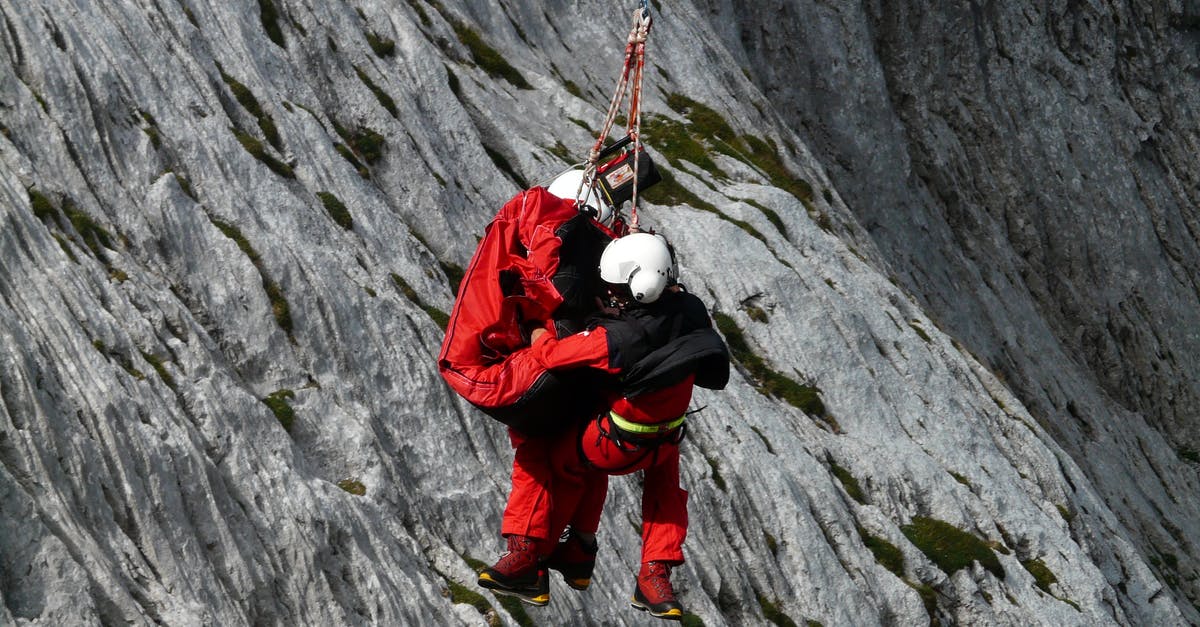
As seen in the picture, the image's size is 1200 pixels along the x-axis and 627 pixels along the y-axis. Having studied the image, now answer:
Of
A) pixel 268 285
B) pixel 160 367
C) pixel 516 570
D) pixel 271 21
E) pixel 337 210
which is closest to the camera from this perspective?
pixel 516 570

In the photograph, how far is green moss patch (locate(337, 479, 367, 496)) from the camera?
2503 centimetres

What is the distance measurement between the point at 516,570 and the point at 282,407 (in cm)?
1094

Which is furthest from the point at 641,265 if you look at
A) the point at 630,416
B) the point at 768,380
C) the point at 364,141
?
the point at 768,380

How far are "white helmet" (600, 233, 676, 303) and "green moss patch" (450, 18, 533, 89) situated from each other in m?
26.5

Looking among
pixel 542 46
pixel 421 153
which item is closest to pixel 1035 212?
pixel 542 46

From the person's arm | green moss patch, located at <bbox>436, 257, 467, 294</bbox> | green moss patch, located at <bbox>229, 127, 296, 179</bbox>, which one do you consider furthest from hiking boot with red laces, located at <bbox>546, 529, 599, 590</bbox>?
green moss patch, located at <bbox>436, 257, 467, 294</bbox>

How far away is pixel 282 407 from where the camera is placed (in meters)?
25.4

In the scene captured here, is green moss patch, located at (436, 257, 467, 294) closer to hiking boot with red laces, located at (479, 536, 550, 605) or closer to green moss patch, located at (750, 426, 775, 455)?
green moss patch, located at (750, 426, 775, 455)

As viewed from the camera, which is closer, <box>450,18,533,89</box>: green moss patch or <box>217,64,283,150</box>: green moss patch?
<box>217,64,283,150</box>: green moss patch

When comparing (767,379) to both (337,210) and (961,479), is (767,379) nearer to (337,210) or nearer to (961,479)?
(961,479)

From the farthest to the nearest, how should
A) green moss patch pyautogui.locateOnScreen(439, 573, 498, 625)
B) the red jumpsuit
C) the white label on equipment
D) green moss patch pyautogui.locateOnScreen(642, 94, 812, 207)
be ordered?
green moss patch pyautogui.locateOnScreen(642, 94, 812, 207), green moss patch pyautogui.locateOnScreen(439, 573, 498, 625), the white label on equipment, the red jumpsuit

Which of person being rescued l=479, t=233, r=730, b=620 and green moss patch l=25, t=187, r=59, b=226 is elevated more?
green moss patch l=25, t=187, r=59, b=226

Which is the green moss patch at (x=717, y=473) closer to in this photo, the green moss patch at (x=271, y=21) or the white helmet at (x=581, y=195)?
the green moss patch at (x=271, y=21)

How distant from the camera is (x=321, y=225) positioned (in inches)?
1162
